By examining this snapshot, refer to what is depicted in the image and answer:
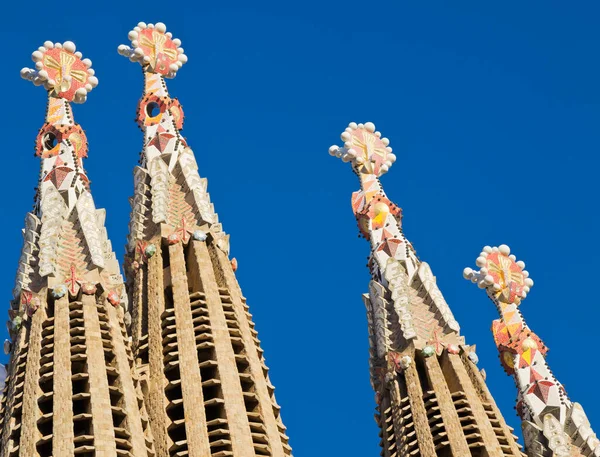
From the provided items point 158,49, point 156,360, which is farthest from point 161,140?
point 156,360

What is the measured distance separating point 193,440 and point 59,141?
12.5m

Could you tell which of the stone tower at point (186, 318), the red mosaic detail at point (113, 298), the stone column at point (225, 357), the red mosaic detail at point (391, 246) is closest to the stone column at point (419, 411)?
the stone tower at point (186, 318)

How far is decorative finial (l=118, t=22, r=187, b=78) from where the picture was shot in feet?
193

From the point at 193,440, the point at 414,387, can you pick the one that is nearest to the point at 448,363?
the point at 414,387

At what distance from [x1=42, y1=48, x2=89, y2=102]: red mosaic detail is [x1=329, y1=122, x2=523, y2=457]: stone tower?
870 cm

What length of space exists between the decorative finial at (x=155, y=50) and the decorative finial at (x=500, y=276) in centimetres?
1054

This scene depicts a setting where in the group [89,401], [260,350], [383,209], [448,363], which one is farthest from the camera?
[383,209]

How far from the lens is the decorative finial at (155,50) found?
5881 centimetres

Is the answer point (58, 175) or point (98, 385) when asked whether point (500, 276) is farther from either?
point (98, 385)

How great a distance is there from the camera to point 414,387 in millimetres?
52219

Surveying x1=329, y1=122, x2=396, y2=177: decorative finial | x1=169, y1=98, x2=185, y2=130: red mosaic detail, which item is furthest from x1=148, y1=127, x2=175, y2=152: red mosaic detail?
x1=329, y1=122, x2=396, y2=177: decorative finial

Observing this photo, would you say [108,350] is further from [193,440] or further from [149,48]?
[149,48]

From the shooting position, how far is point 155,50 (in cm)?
5903

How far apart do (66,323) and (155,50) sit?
14.3m
